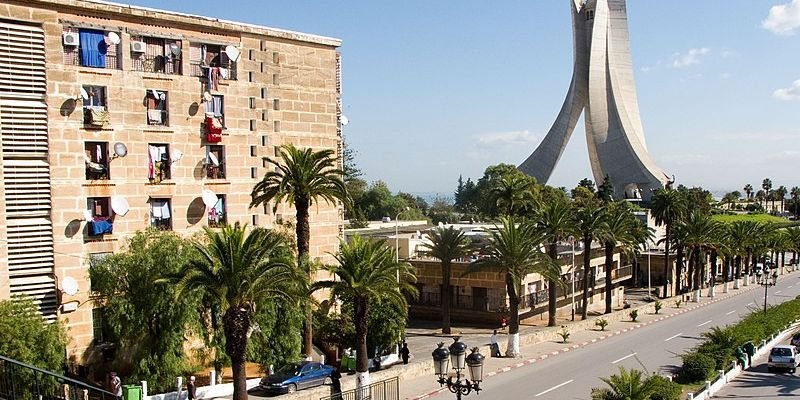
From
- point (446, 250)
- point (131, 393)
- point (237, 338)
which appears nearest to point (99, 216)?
point (131, 393)

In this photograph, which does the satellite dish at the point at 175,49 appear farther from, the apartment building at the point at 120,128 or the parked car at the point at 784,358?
the parked car at the point at 784,358

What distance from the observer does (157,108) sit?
30328 mm

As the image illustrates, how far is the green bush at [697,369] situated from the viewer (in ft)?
91.5

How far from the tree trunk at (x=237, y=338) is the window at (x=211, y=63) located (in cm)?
1417

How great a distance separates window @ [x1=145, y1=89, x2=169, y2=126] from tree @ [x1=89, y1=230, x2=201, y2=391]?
271 inches

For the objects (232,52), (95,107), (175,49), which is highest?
(232,52)

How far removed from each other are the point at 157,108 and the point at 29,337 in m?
11.5

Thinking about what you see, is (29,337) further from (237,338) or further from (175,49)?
(175,49)

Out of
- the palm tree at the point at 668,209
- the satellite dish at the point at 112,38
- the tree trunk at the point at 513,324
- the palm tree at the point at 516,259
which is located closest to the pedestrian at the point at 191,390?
the satellite dish at the point at 112,38

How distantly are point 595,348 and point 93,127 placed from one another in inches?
1014

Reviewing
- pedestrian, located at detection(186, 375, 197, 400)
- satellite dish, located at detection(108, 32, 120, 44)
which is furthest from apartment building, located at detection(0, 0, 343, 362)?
pedestrian, located at detection(186, 375, 197, 400)

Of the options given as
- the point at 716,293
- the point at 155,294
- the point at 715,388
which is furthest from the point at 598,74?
the point at 155,294

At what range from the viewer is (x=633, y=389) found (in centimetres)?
2059

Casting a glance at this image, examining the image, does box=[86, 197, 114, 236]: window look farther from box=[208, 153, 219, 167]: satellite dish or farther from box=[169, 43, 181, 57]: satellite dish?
box=[169, 43, 181, 57]: satellite dish
